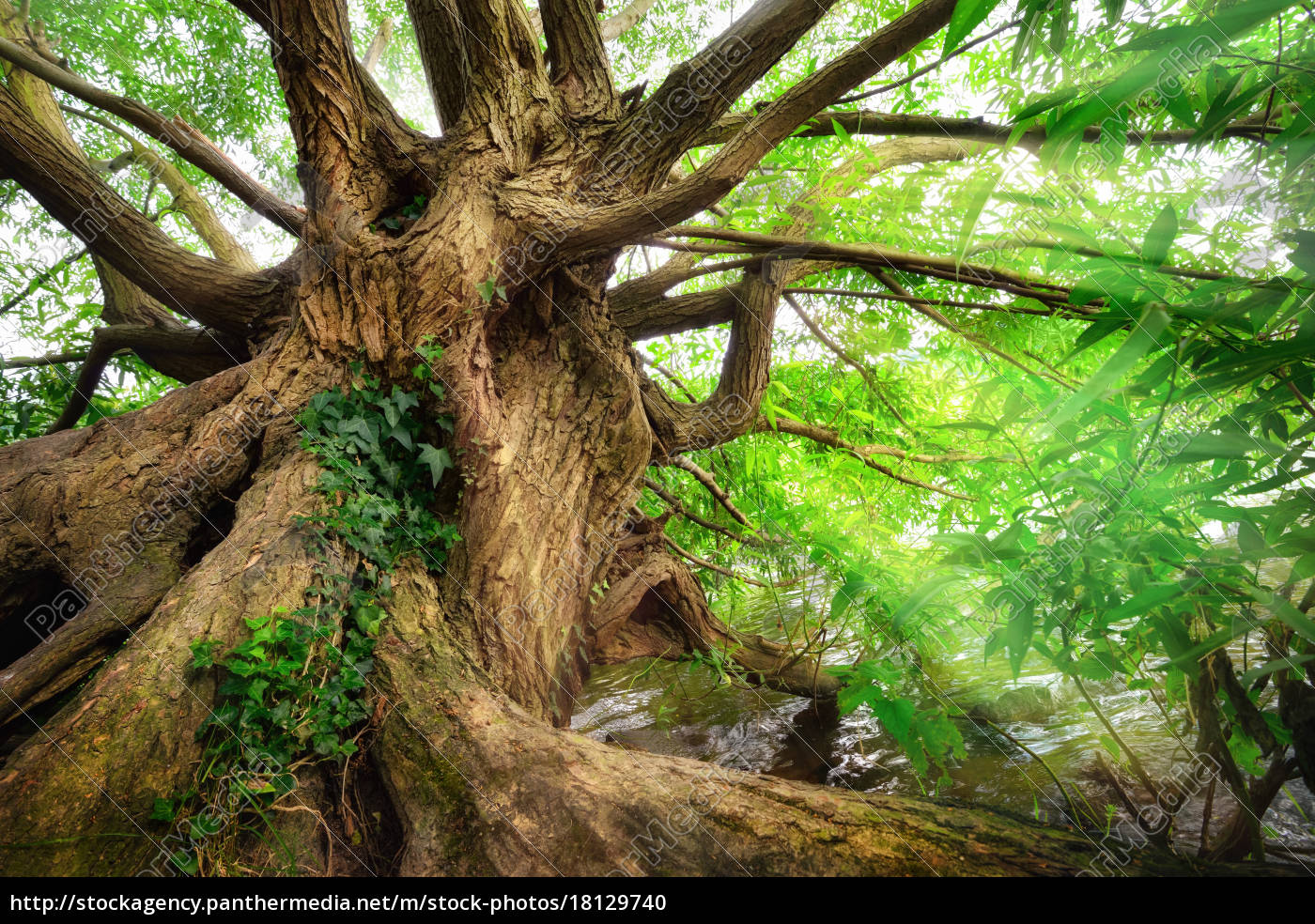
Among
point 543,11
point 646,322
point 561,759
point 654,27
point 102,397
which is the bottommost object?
point 561,759

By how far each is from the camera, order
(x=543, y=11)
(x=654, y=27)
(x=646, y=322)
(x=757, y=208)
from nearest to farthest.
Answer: (x=757, y=208), (x=543, y=11), (x=646, y=322), (x=654, y=27)

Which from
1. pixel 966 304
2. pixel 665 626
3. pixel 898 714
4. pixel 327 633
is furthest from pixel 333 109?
pixel 898 714

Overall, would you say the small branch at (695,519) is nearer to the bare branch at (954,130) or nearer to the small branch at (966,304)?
the small branch at (966,304)

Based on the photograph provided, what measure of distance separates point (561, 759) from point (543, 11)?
10.7 ft

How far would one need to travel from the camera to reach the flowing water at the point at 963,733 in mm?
2457

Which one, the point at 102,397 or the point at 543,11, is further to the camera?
the point at 102,397

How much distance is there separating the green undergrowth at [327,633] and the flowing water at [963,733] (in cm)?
188

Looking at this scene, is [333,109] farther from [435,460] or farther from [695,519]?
[695,519]

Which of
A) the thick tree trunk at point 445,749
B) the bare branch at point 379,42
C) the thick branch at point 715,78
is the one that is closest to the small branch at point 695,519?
the thick tree trunk at point 445,749

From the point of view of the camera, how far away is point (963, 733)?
3291 millimetres

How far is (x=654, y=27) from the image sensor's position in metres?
6.14
